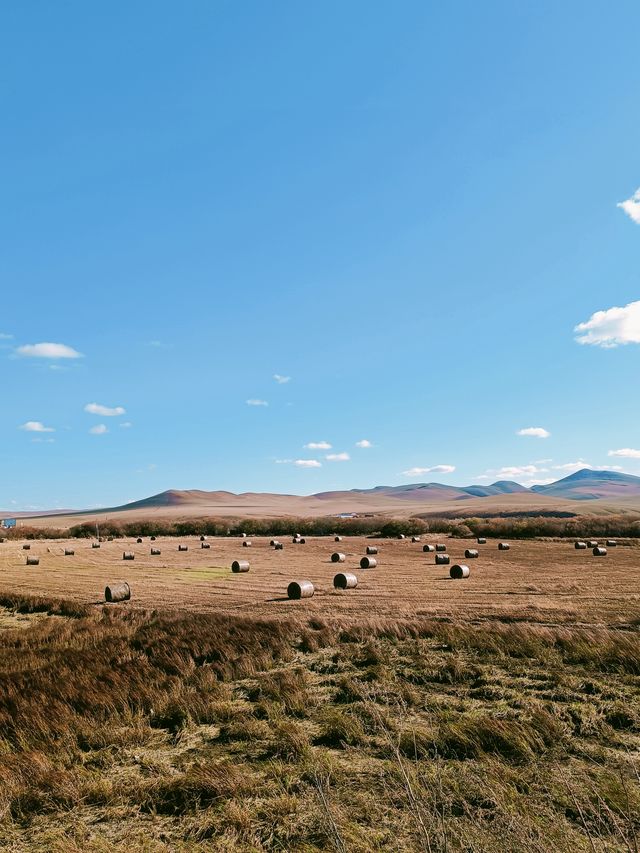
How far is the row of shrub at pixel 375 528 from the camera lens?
53.2 meters

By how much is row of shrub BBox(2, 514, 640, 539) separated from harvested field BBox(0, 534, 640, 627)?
1011 centimetres

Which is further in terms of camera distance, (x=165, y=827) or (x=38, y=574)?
(x=38, y=574)

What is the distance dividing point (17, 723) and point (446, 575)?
23.1 meters

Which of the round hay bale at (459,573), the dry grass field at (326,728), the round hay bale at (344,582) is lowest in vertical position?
the round hay bale at (459,573)

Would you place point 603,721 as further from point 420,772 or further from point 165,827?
point 165,827

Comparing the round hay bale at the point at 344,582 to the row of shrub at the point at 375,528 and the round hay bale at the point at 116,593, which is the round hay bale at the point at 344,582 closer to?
the round hay bale at the point at 116,593

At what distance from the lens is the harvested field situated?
707 inches

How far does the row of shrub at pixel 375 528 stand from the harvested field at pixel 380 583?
1011 cm

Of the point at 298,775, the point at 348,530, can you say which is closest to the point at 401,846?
the point at 298,775

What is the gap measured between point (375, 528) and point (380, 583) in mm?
46781

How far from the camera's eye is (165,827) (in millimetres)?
6102

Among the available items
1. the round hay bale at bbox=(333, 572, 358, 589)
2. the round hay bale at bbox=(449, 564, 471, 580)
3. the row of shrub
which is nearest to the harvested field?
the round hay bale at bbox=(449, 564, 471, 580)

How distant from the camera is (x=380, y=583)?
2605cm

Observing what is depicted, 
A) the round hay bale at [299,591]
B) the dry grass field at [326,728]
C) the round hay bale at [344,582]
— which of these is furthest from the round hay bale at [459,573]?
the round hay bale at [299,591]
